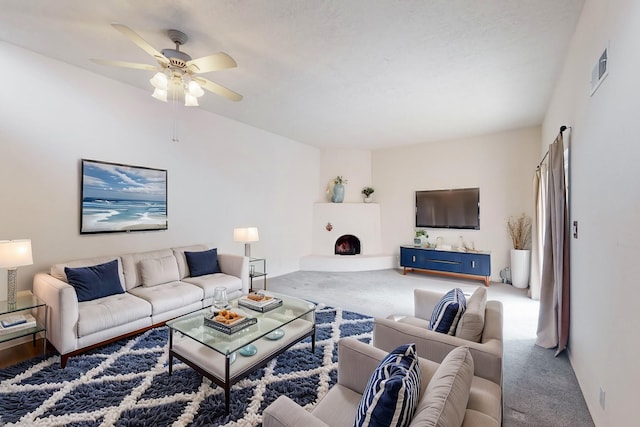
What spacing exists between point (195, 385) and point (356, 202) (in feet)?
17.8

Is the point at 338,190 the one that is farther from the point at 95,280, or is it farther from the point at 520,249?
the point at 95,280

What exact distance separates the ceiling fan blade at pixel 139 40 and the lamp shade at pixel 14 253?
1.96m

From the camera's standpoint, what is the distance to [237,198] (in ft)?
16.6

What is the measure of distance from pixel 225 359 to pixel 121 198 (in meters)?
2.74

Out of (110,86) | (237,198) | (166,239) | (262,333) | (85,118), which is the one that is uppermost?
(110,86)

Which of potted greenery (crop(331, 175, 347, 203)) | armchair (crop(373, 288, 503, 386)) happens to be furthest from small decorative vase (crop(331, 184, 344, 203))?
armchair (crop(373, 288, 503, 386))

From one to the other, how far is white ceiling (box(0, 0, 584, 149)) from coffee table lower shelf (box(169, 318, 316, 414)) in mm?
2548

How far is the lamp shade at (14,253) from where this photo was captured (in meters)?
2.37

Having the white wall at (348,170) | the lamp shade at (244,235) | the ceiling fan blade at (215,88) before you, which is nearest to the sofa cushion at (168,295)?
the lamp shade at (244,235)

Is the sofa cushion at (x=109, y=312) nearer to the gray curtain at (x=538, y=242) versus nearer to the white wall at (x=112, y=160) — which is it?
the white wall at (x=112, y=160)

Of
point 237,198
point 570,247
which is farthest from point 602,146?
point 237,198

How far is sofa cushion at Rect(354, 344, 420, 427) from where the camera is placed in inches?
38.2

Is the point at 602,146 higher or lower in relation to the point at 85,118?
lower

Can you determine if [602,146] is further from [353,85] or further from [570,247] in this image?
[353,85]
